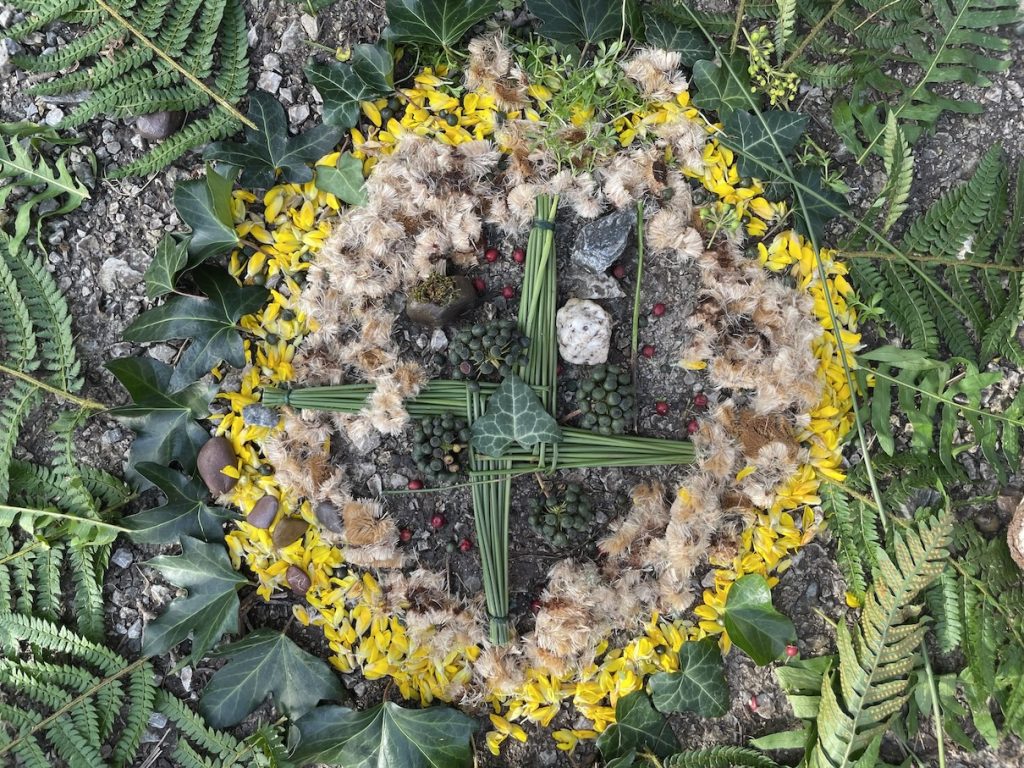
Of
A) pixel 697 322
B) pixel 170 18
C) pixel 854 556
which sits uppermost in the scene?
pixel 170 18

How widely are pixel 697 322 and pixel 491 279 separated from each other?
0.70 m

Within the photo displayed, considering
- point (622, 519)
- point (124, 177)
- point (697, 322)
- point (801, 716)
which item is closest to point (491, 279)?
point (697, 322)

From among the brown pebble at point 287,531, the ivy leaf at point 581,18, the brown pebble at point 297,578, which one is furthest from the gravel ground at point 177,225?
the ivy leaf at point 581,18

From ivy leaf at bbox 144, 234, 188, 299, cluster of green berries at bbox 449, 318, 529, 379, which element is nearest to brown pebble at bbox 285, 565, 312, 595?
cluster of green berries at bbox 449, 318, 529, 379

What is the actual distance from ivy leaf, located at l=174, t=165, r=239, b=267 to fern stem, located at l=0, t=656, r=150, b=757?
4.51 feet

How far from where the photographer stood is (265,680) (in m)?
2.37

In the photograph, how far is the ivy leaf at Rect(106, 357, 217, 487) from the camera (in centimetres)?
235

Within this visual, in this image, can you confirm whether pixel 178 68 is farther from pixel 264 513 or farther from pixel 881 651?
pixel 881 651

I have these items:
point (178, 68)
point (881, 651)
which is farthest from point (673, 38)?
point (881, 651)

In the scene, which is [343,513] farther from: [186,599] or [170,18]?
[170,18]

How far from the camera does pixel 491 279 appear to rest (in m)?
2.44

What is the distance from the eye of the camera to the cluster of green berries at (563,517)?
2.33 meters

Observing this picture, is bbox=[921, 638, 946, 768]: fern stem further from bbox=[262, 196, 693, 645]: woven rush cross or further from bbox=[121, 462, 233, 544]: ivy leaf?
bbox=[121, 462, 233, 544]: ivy leaf

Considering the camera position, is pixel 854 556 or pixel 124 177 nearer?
pixel 854 556
